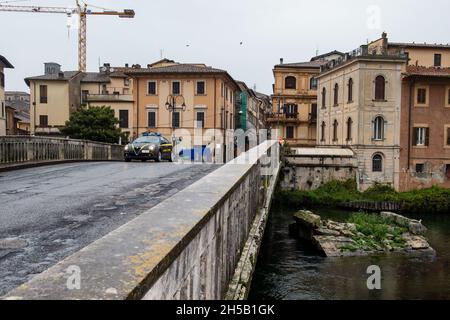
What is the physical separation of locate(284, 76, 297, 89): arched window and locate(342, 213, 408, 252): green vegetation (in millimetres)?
30803

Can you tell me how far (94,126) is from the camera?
43.7m

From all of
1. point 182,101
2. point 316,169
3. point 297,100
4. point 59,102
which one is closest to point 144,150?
point 316,169

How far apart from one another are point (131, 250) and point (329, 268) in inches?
731

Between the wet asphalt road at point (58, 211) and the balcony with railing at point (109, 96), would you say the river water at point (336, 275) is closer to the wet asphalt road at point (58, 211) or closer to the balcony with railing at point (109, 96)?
the wet asphalt road at point (58, 211)

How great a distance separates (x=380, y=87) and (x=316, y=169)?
353 inches

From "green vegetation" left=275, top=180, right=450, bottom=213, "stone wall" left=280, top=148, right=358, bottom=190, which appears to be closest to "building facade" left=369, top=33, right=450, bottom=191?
"green vegetation" left=275, top=180, right=450, bottom=213

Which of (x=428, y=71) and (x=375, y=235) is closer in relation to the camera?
(x=375, y=235)

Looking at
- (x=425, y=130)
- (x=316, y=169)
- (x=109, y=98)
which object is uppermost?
(x=109, y=98)

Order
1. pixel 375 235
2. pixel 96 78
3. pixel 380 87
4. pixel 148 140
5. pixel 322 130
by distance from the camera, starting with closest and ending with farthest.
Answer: pixel 148 140 < pixel 375 235 < pixel 380 87 < pixel 322 130 < pixel 96 78

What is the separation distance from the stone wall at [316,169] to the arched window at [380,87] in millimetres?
5502

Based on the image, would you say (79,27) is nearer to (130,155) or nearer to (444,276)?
(130,155)

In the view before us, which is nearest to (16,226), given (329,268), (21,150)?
(21,150)

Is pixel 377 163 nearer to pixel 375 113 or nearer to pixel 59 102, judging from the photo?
pixel 375 113

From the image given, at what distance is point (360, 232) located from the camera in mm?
25875
